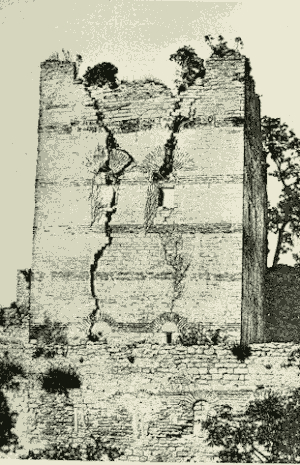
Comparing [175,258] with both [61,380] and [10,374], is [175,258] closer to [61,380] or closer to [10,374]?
[61,380]

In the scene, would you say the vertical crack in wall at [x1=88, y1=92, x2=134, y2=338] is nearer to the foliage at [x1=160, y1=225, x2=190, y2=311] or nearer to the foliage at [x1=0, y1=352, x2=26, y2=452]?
the foliage at [x1=160, y1=225, x2=190, y2=311]

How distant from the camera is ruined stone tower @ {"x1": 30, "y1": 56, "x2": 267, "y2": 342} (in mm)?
20672

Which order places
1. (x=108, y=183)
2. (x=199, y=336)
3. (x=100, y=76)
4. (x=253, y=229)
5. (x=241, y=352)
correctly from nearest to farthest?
(x=241, y=352)
(x=199, y=336)
(x=108, y=183)
(x=100, y=76)
(x=253, y=229)

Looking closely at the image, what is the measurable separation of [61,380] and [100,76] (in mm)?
8432

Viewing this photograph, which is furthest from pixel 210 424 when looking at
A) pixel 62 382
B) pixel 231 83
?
pixel 231 83

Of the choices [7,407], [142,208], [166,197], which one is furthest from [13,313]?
[7,407]

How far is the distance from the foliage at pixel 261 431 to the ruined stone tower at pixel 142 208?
3763 mm

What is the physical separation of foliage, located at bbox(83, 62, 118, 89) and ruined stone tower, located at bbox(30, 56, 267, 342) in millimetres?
253

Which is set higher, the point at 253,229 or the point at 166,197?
the point at 166,197

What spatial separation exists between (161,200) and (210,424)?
6.44 m

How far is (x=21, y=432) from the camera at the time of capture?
56.8ft

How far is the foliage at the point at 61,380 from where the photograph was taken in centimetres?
1733

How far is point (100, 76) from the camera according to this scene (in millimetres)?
22094

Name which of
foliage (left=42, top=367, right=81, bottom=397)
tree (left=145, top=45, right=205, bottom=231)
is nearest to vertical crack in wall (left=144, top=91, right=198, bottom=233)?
tree (left=145, top=45, right=205, bottom=231)
